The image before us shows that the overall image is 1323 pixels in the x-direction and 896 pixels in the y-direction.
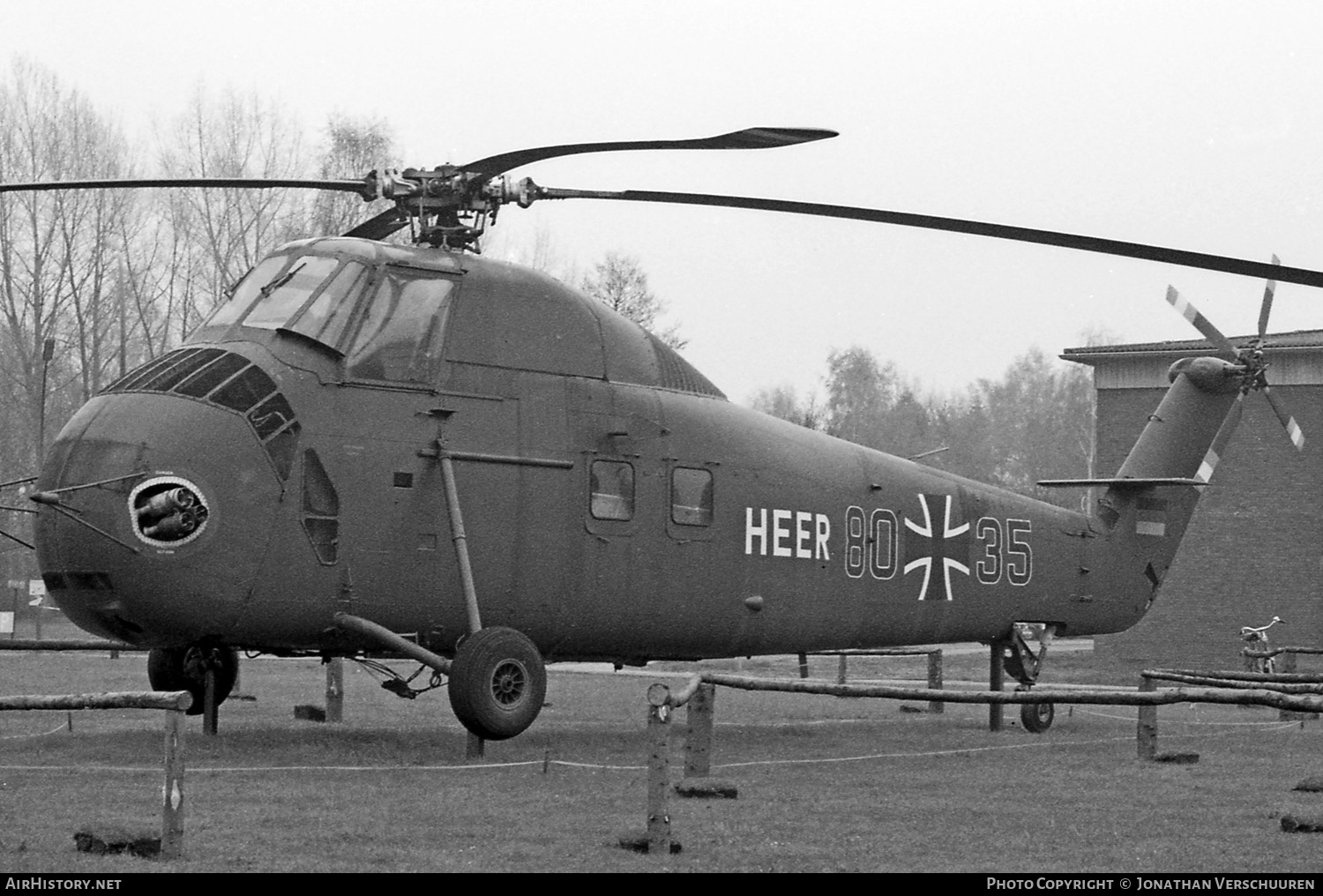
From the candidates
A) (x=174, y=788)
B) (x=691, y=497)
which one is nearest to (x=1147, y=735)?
(x=691, y=497)

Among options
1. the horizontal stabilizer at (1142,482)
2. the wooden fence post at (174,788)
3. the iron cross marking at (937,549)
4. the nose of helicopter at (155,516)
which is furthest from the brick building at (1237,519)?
the wooden fence post at (174,788)

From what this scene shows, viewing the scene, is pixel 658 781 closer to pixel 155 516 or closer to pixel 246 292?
pixel 155 516

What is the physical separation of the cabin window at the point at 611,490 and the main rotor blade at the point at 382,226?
316 cm

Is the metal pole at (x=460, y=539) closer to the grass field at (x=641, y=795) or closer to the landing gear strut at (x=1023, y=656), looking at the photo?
the grass field at (x=641, y=795)

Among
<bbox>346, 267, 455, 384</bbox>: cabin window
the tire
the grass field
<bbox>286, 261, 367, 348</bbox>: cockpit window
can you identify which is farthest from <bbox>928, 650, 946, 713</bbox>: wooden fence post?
<bbox>286, 261, 367, 348</bbox>: cockpit window

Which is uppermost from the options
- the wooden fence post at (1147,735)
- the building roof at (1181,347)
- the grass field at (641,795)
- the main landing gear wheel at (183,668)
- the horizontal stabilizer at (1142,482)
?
the building roof at (1181,347)

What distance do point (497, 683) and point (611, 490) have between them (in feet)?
8.92

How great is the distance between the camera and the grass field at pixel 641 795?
9164 millimetres

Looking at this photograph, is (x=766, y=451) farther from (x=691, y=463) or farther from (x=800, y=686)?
(x=800, y=686)

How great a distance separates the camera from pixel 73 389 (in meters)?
55.7

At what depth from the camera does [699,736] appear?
12859mm

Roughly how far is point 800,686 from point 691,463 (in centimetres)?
397

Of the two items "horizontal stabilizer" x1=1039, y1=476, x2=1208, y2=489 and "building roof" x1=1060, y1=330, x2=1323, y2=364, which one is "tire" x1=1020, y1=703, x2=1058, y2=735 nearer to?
"horizontal stabilizer" x1=1039, y1=476, x2=1208, y2=489
